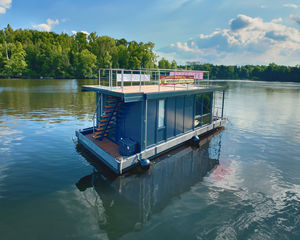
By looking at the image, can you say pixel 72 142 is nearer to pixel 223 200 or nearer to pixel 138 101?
pixel 138 101

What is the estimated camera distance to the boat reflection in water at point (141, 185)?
8.97 meters

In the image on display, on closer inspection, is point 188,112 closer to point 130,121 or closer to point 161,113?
point 161,113

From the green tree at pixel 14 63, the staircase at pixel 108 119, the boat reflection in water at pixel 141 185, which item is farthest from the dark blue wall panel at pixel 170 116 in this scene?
the green tree at pixel 14 63

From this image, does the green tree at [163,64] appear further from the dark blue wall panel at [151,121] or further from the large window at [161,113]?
the dark blue wall panel at [151,121]

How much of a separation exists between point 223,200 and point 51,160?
36.2 ft

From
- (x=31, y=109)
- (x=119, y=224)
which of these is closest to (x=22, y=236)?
(x=119, y=224)

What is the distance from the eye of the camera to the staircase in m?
14.1

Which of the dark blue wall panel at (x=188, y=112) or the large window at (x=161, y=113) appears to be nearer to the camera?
the large window at (x=161, y=113)

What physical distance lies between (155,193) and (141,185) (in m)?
1.03

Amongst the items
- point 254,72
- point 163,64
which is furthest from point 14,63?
point 254,72

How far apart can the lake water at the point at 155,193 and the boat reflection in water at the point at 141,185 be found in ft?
0.16

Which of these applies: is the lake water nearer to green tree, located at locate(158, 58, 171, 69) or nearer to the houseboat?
the houseboat

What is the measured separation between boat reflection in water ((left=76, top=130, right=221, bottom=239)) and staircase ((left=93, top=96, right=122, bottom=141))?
193cm

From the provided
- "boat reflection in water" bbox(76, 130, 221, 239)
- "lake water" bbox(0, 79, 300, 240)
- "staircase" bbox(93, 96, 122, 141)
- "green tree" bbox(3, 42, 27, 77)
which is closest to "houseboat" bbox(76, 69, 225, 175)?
"staircase" bbox(93, 96, 122, 141)
